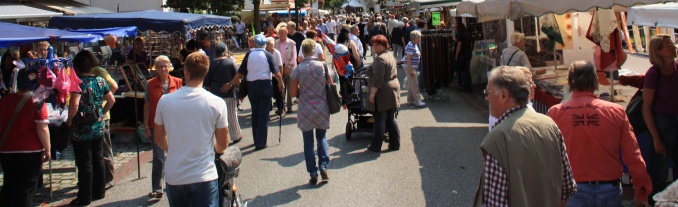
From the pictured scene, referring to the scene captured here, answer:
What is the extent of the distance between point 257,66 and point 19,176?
3779 millimetres

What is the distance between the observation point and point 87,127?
6637 millimetres

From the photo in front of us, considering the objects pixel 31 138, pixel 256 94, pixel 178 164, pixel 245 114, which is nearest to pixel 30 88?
pixel 31 138

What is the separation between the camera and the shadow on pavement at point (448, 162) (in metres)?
6.72

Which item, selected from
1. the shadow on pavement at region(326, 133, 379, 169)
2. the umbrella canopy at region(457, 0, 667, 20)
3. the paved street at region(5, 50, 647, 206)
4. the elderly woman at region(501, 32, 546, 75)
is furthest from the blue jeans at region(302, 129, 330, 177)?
the elderly woman at region(501, 32, 546, 75)

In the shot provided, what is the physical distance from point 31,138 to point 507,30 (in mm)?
8311

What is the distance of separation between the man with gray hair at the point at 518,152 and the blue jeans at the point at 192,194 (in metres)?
1.93

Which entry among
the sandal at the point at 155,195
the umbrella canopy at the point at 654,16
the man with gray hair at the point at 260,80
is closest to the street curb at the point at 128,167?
the sandal at the point at 155,195

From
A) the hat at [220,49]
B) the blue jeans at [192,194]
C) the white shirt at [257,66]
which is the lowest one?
the blue jeans at [192,194]

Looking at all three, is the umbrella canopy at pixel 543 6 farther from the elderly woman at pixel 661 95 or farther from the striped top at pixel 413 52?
the striped top at pixel 413 52

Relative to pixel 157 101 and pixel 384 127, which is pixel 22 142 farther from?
pixel 384 127

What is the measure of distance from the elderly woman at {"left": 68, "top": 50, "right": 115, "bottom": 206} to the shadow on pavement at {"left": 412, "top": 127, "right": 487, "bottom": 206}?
3432mm

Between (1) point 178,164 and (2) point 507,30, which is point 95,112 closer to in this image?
(1) point 178,164

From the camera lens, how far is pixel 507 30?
1165cm

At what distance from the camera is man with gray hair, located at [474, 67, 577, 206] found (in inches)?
125
